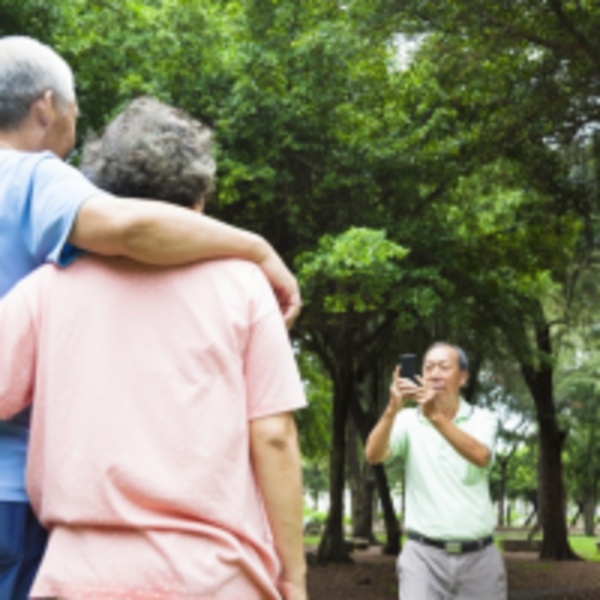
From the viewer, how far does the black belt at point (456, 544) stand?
19.0 ft

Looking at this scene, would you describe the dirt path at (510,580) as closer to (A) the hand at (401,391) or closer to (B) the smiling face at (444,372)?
(B) the smiling face at (444,372)

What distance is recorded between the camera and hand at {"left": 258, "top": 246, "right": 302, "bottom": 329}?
2.41m

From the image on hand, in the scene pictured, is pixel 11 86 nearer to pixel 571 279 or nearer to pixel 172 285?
pixel 172 285

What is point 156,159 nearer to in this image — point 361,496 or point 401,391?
point 401,391

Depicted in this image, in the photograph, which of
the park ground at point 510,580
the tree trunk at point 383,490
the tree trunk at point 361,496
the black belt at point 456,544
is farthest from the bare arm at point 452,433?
the tree trunk at point 361,496

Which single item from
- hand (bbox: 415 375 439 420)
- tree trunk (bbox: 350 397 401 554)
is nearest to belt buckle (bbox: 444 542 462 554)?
hand (bbox: 415 375 439 420)

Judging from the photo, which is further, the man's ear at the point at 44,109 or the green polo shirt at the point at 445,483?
the green polo shirt at the point at 445,483

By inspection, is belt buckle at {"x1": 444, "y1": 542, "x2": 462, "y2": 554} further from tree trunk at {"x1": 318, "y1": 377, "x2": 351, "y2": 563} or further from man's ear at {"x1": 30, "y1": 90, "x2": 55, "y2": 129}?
tree trunk at {"x1": 318, "y1": 377, "x2": 351, "y2": 563}

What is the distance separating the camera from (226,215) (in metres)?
15.8

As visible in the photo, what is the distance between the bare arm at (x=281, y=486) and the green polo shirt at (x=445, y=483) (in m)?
3.69

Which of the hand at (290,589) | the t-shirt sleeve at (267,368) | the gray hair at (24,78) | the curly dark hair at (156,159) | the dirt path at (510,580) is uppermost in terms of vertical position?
the gray hair at (24,78)

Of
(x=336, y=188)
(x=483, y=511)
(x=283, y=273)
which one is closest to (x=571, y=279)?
(x=336, y=188)

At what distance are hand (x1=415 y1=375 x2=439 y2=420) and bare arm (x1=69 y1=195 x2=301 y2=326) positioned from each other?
3393 mm

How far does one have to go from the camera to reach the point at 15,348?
221cm
